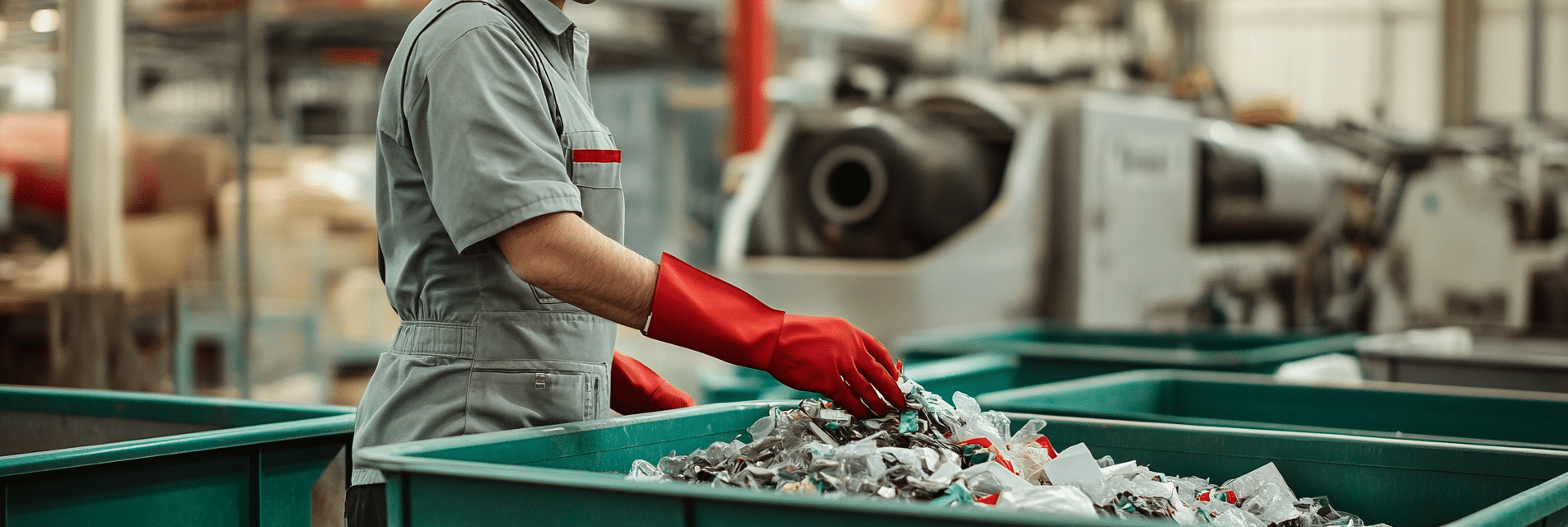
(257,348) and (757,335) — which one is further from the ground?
(757,335)

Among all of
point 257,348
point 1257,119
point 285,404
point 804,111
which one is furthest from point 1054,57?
point 285,404

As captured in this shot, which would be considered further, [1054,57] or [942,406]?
[1054,57]

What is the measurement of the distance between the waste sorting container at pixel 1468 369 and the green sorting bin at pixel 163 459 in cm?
220

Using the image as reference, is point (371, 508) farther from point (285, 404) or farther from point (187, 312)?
point (187, 312)

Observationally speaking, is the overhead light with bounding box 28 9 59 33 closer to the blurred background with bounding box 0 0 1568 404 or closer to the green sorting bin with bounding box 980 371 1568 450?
the blurred background with bounding box 0 0 1568 404

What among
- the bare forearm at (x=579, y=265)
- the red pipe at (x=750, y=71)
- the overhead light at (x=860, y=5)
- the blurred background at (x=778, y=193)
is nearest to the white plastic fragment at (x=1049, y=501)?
the bare forearm at (x=579, y=265)

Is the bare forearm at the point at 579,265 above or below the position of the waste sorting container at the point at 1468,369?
above

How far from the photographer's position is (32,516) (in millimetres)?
1358

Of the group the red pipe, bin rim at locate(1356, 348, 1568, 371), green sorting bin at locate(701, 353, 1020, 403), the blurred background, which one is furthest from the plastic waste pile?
the red pipe

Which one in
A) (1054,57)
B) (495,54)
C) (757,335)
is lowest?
(757,335)

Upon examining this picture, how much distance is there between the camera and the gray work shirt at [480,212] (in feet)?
4.01

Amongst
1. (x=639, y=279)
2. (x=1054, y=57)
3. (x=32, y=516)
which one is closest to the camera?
(x=639, y=279)

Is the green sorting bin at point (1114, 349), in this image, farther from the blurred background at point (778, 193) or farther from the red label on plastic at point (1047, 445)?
the red label on plastic at point (1047, 445)

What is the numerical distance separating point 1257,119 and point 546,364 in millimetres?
5679
